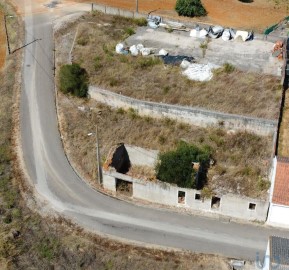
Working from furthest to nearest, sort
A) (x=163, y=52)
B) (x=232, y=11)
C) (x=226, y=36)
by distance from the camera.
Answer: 1. (x=232, y=11)
2. (x=226, y=36)
3. (x=163, y=52)

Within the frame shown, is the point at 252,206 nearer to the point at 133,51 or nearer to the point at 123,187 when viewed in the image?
the point at 123,187

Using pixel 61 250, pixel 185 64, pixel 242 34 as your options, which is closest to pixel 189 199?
pixel 61 250

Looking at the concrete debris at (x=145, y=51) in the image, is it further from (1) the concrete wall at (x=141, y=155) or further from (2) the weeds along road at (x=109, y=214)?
(1) the concrete wall at (x=141, y=155)

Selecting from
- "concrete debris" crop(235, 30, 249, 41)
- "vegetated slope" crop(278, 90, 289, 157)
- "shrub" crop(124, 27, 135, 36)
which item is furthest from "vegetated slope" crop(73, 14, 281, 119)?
"concrete debris" crop(235, 30, 249, 41)

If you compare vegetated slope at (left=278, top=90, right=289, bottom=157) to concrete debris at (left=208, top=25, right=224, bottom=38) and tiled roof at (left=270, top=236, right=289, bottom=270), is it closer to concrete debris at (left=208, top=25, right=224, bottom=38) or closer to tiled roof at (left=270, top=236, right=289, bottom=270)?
tiled roof at (left=270, top=236, right=289, bottom=270)

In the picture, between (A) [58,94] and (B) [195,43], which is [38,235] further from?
(B) [195,43]

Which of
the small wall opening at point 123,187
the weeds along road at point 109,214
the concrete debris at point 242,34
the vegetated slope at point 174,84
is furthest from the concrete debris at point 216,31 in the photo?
the small wall opening at point 123,187
